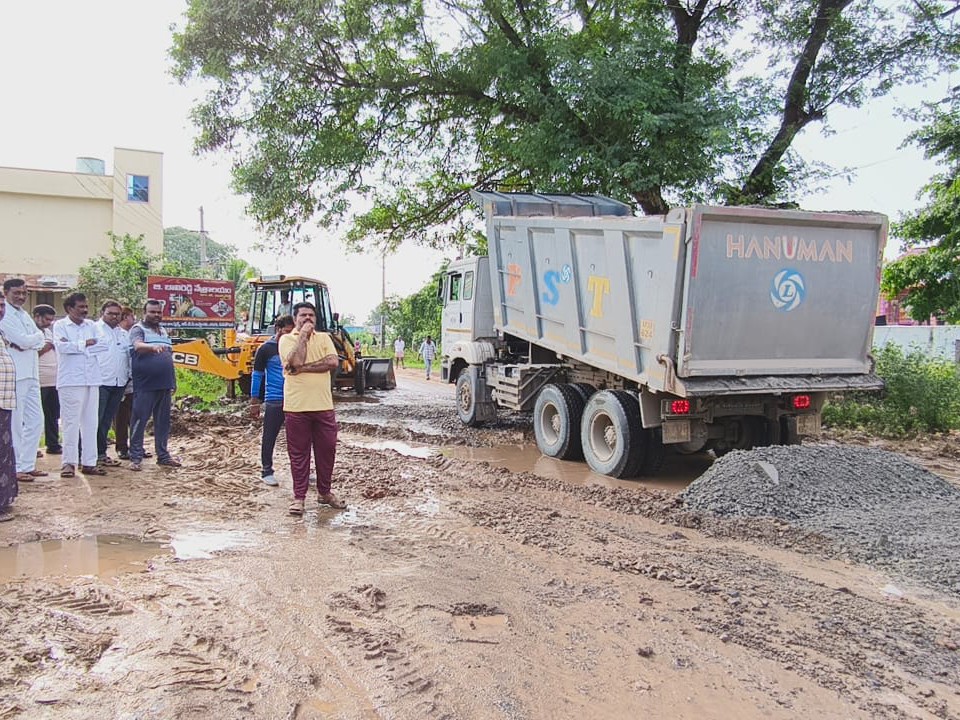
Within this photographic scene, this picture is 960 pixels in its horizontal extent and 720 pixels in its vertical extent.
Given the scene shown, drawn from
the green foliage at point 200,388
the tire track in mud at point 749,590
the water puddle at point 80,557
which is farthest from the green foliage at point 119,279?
the water puddle at point 80,557

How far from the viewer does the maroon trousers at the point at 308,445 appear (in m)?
5.89

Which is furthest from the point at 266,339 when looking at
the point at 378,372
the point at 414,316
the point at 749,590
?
the point at 414,316

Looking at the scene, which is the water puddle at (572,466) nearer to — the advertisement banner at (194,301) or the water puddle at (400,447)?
the water puddle at (400,447)

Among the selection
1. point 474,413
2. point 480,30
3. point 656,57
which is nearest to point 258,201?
point 480,30

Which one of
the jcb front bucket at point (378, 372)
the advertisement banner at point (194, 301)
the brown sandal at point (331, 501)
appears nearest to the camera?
the brown sandal at point (331, 501)

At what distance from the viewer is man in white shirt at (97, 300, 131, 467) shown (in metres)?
7.23

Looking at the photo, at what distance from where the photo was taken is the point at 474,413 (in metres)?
11.2

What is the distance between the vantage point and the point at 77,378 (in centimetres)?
665

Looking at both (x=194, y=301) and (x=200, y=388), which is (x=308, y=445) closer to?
(x=200, y=388)

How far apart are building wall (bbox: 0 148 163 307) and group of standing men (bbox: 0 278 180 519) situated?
23562mm

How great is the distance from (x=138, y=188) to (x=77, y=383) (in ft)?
92.0

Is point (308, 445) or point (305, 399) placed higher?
point (305, 399)

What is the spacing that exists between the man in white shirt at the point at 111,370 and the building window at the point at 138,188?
87.5 feet

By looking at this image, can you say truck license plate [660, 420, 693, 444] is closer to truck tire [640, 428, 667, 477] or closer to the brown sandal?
truck tire [640, 428, 667, 477]
